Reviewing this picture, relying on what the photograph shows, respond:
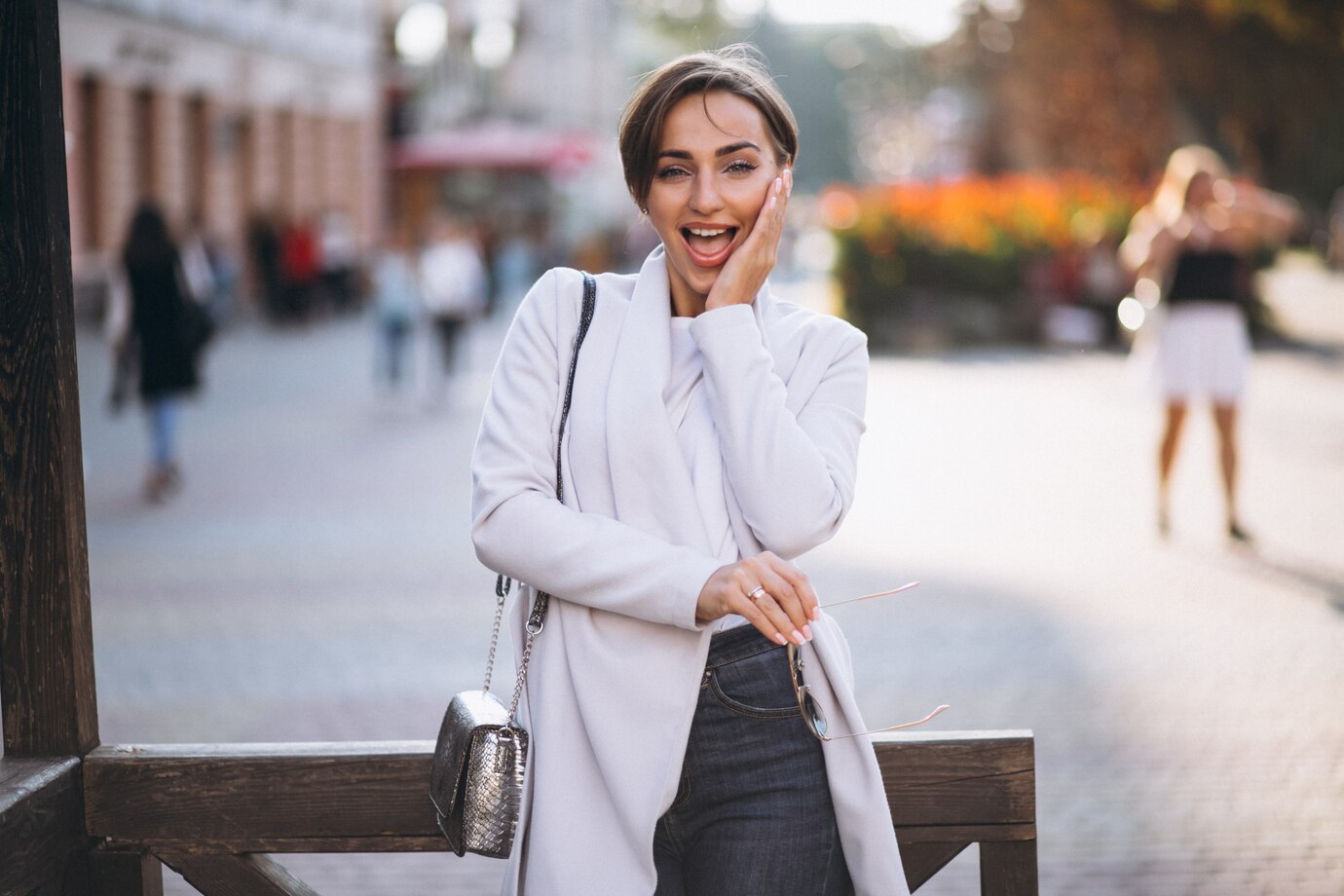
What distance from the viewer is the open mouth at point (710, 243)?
2623mm

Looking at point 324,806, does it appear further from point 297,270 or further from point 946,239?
point 297,270

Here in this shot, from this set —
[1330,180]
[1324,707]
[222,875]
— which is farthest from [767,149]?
[1330,180]

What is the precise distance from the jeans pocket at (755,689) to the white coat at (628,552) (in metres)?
0.04

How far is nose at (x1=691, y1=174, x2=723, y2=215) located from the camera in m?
2.58

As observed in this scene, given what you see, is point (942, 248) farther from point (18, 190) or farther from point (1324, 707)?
point (18, 190)

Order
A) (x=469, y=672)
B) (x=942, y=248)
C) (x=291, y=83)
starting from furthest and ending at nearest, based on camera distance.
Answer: (x=291, y=83), (x=942, y=248), (x=469, y=672)

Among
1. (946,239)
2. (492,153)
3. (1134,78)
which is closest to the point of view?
(946,239)

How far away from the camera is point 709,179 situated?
2.59 m

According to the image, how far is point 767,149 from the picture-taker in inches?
104

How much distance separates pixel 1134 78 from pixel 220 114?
17951mm

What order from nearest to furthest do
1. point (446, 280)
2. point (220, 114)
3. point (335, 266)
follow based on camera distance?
point (446, 280) < point (220, 114) < point (335, 266)

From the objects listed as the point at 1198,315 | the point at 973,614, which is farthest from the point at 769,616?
the point at 1198,315

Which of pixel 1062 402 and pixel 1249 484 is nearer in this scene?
pixel 1249 484

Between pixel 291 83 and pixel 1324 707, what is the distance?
31439 mm
